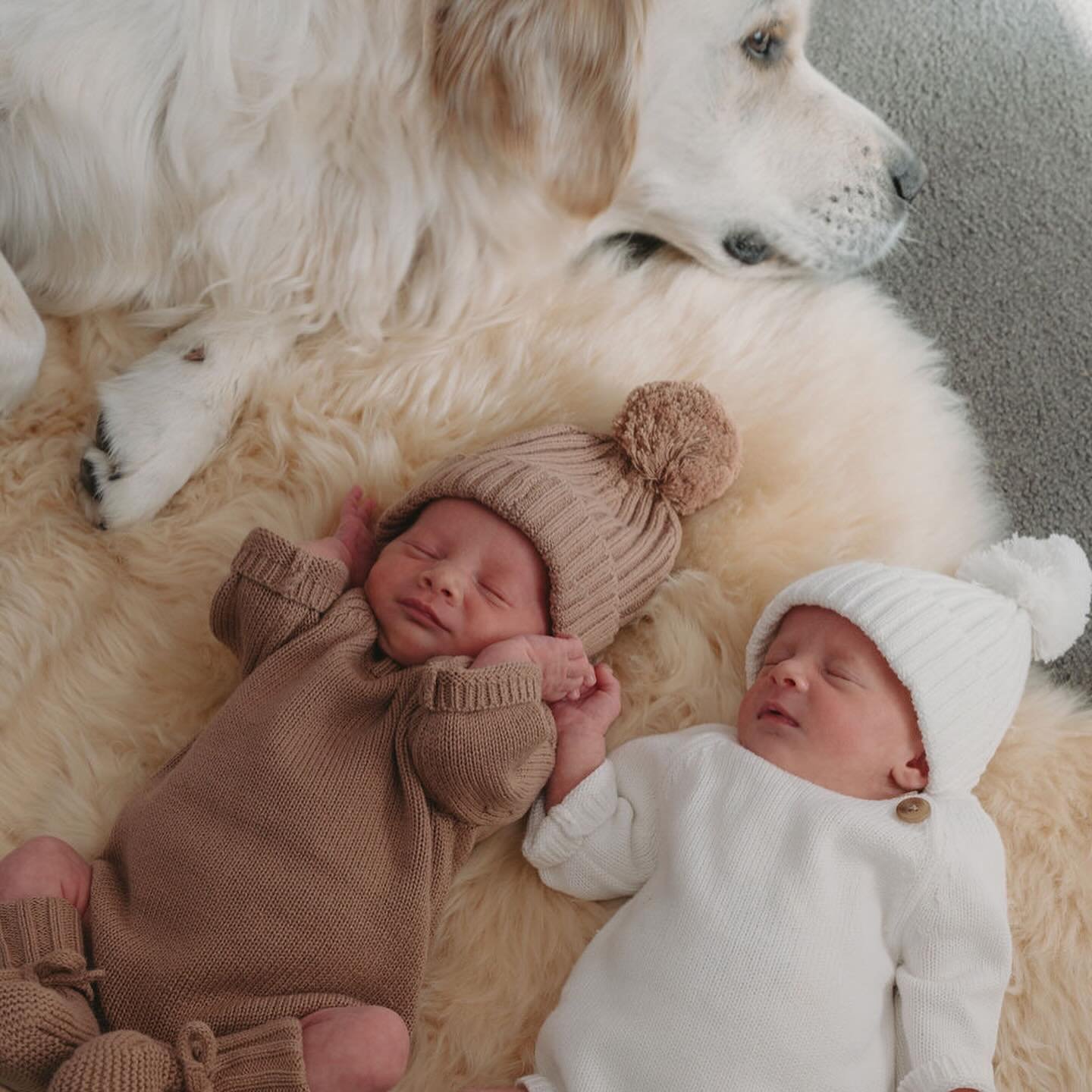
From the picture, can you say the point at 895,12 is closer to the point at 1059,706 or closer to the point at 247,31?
the point at 247,31

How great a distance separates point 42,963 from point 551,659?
0.53 meters

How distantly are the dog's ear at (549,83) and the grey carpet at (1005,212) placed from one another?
678mm

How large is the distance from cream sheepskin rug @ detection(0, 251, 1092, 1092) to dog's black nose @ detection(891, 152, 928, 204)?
0.16 m

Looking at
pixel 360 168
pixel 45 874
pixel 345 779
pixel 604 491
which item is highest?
pixel 360 168

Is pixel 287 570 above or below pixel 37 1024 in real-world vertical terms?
above

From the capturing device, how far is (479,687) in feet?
3.62

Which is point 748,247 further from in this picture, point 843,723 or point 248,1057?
point 248,1057

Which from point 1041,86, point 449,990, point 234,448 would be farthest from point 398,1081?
point 1041,86

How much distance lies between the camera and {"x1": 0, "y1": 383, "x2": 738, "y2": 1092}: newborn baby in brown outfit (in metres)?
0.98

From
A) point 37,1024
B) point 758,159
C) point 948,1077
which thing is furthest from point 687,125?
point 37,1024

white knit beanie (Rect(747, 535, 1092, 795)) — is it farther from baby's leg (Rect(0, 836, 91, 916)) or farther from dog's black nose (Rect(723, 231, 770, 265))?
baby's leg (Rect(0, 836, 91, 916))

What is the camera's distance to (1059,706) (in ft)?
4.12

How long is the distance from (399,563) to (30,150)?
0.68 m

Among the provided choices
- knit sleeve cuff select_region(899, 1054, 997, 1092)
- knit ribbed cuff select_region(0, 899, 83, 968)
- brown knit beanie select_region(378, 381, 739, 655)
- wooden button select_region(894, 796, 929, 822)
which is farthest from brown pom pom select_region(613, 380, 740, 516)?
knit ribbed cuff select_region(0, 899, 83, 968)
